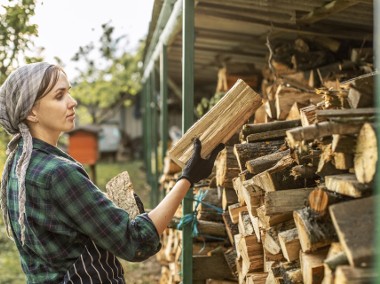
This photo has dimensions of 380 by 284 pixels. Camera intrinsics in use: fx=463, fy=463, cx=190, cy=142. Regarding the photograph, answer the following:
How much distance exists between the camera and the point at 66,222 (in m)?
1.91

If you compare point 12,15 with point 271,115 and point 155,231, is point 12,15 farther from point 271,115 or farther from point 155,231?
point 155,231

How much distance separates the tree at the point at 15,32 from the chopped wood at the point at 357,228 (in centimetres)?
316

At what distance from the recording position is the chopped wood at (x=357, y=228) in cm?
153

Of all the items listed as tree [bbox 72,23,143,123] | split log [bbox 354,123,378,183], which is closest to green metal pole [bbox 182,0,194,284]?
split log [bbox 354,123,378,183]

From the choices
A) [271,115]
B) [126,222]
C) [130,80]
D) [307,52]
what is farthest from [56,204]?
[130,80]

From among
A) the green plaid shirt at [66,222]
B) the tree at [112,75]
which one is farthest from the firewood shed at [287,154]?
the tree at [112,75]

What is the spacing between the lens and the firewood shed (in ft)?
5.58

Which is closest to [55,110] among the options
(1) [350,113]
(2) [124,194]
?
(2) [124,194]

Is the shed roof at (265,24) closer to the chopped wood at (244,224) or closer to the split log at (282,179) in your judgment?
the chopped wood at (244,224)

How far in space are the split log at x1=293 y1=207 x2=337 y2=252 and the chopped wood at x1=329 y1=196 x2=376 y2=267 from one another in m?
0.21

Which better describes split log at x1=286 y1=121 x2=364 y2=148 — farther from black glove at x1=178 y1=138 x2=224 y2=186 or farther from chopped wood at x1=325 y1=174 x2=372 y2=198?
black glove at x1=178 y1=138 x2=224 y2=186

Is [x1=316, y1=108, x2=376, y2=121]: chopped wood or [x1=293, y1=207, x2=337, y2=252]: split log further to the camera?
[x1=293, y1=207, x2=337, y2=252]: split log

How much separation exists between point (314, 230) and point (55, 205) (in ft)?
3.50

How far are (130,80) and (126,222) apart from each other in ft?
47.4
